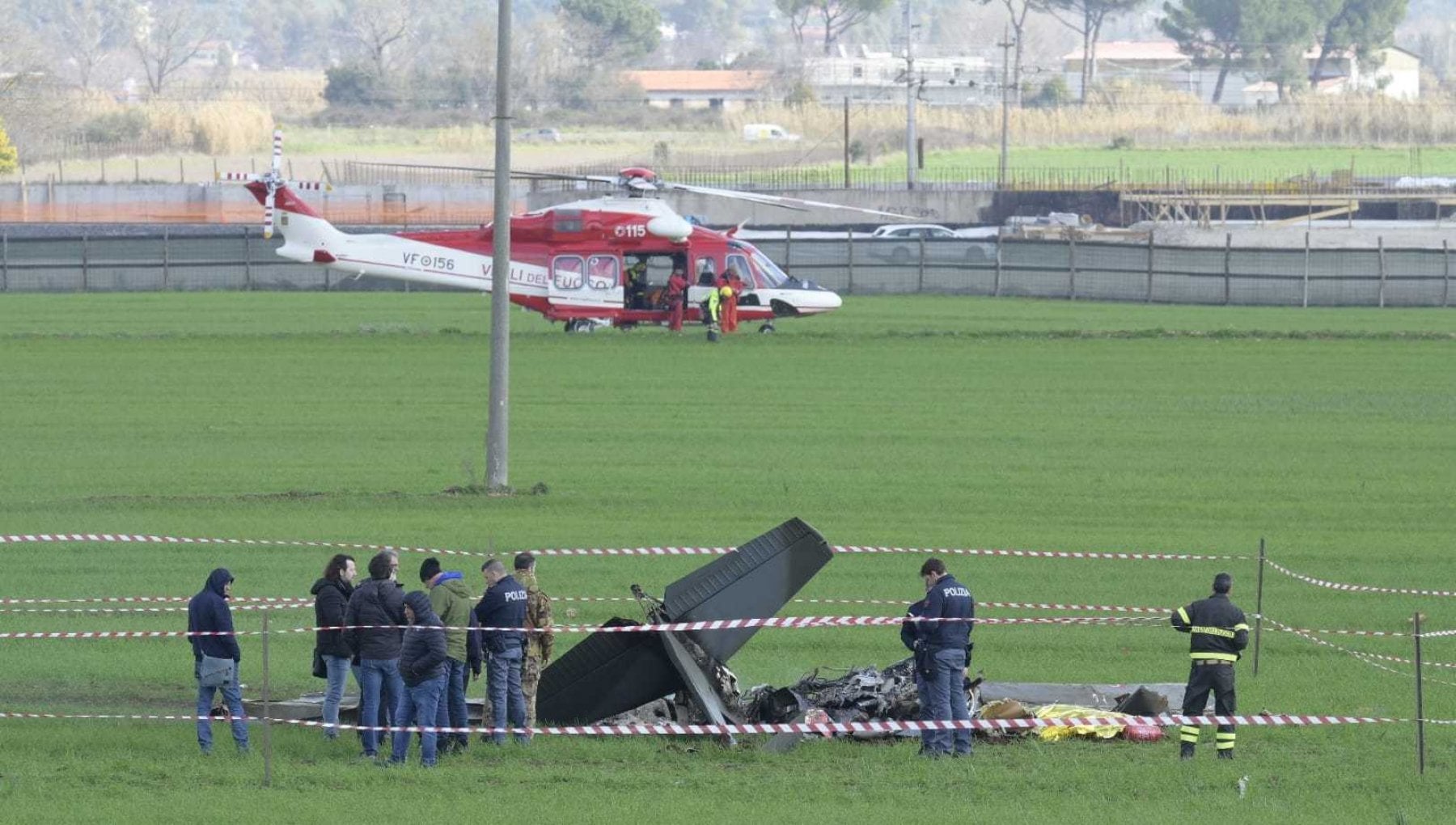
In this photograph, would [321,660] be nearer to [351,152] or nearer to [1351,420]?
[1351,420]

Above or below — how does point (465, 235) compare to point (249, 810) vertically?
above

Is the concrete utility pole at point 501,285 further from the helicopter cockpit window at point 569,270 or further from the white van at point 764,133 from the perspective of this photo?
the white van at point 764,133

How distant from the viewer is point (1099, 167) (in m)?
107

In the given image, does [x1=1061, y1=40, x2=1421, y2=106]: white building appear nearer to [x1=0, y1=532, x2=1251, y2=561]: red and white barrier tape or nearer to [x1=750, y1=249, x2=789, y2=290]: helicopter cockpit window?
[x1=750, y1=249, x2=789, y2=290]: helicopter cockpit window

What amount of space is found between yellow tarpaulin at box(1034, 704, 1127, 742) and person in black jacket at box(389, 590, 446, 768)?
4.08 m

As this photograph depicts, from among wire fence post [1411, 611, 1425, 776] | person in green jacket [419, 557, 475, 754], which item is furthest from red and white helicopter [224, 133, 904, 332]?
wire fence post [1411, 611, 1425, 776]

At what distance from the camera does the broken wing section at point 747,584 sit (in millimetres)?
13312

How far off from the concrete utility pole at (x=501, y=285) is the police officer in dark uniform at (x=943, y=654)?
11.0 meters

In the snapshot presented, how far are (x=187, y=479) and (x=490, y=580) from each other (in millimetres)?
12028

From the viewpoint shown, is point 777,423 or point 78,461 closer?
point 78,461

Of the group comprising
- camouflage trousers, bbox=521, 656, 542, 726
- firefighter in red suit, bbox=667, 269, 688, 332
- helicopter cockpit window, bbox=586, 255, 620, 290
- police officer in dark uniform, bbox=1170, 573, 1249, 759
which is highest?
helicopter cockpit window, bbox=586, 255, 620, 290

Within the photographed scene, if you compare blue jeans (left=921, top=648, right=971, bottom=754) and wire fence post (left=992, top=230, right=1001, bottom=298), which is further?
wire fence post (left=992, top=230, right=1001, bottom=298)

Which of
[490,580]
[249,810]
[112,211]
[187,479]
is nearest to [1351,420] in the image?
[187,479]

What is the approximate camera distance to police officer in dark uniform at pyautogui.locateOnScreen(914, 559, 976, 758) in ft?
41.9
